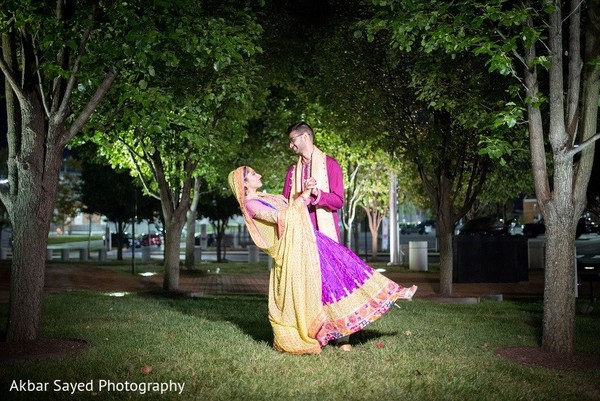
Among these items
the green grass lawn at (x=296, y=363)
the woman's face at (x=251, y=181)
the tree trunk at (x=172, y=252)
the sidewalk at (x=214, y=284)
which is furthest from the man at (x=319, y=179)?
the tree trunk at (x=172, y=252)

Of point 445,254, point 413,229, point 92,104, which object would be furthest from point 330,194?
point 413,229

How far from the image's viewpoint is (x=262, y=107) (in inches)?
705

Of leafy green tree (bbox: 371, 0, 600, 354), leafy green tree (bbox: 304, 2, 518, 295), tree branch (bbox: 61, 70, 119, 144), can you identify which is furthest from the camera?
leafy green tree (bbox: 304, 2, 518, 295)

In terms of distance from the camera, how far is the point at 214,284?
65.4 feet

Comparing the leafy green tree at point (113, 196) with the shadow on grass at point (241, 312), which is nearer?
the shadow on grass at point (241, 312)

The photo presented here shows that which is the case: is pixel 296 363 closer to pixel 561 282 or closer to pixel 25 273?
pixel 561 282

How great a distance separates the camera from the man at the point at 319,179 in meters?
7.32

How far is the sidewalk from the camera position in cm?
1684

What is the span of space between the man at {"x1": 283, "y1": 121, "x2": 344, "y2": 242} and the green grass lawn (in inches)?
53.3

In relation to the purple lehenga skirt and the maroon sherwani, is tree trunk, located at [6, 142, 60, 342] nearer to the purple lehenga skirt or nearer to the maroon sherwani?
the maroon sherwani

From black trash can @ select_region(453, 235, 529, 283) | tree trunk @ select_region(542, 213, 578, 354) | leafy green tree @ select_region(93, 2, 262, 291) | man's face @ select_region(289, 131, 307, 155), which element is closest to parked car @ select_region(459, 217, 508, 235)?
black trash can @ select_region(453, 235, 529, 283)

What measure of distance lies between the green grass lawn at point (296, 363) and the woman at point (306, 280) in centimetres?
29

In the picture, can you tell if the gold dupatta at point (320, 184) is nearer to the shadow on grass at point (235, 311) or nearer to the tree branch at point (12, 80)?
the shadow on grass at point (235, 311)

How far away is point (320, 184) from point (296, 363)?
1813mm
